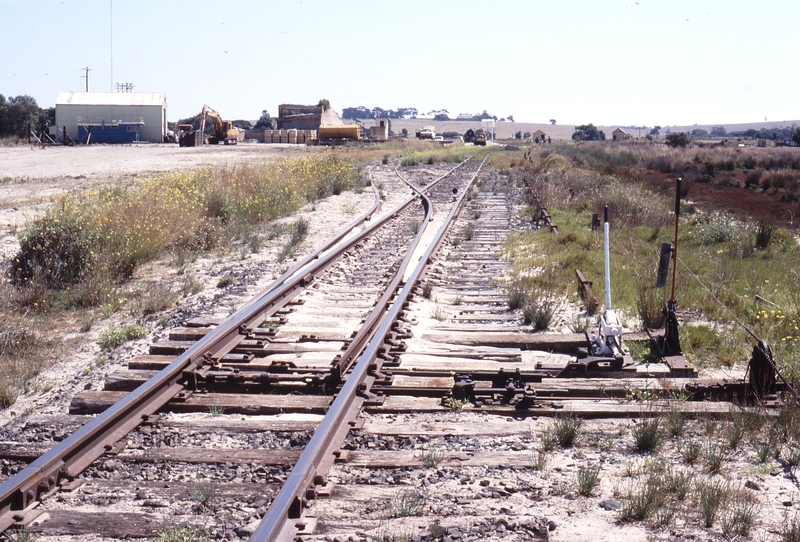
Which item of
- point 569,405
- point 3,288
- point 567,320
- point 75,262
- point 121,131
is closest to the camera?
point 569,405

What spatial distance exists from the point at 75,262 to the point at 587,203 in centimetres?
1419

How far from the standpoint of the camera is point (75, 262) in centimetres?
1095

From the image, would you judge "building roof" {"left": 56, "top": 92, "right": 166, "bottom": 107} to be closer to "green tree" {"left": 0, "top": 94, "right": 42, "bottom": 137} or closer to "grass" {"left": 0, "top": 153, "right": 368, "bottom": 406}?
"green tree" {"left": 0, "top": 94, "right": 42, "bottom": 137}

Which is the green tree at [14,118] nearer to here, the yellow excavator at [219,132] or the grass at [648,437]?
the yellow excavator at [219,132]

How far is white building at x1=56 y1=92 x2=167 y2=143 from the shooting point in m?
93.9

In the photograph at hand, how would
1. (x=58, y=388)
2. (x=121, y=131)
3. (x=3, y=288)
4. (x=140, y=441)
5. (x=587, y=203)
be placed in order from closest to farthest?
1. (x=140, y=441)
2. (x=58, y=388)
3. (x=3, y=288)
4. (x=587, y=203)
5. (x=121, y=131)

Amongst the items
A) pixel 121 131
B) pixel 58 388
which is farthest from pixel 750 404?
pixel 121 131

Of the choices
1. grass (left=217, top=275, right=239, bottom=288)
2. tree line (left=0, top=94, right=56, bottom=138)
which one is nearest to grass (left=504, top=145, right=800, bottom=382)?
grass (left=217, top=275, right=239, bottom=288)

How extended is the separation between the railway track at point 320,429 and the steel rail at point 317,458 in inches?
0.5

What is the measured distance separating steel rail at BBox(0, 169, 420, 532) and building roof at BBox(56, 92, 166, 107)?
95.5 meters

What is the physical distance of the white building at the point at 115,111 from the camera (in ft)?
308

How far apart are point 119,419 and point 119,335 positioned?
115 inches

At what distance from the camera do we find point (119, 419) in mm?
5500

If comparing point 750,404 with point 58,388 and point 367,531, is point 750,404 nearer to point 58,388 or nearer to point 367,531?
point 367,531
